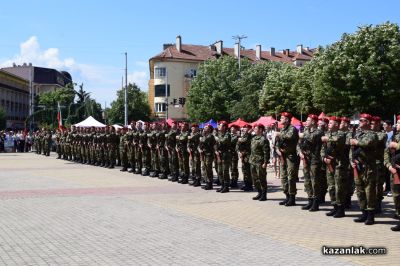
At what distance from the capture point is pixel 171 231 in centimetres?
919

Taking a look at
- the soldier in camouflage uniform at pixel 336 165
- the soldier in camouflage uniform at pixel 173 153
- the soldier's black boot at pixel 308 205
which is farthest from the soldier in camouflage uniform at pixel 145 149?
the soldier in camouflage uniform at pixel 336 165

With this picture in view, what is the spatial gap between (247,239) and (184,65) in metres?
77.8

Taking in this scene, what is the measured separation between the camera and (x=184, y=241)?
8.36 m

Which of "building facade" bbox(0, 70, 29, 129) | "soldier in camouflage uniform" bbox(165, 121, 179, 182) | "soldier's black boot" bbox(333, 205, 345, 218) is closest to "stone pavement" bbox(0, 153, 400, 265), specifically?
"soldier's black boot" bbox(333, 205, 345, 218)

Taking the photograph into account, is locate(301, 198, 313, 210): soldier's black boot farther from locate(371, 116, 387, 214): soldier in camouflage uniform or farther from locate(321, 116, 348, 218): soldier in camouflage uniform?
locate(371, 116, 387, 214): soldier in camouflage uniform

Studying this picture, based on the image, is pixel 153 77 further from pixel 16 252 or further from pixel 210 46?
pixel 16 252

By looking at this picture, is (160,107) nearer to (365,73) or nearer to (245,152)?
(365,73)

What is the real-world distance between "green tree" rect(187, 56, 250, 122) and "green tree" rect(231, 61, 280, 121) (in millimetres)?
3538

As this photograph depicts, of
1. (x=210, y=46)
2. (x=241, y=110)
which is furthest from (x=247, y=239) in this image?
(x=210, y=46)

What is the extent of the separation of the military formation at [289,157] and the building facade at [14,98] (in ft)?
253

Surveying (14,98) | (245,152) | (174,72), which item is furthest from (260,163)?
(14,98)

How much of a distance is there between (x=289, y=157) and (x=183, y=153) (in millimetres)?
5870

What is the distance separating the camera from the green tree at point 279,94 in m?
52.4

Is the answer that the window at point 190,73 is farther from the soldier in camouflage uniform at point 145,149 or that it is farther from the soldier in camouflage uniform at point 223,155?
the soldier in camouflage uniform at point 223,155
